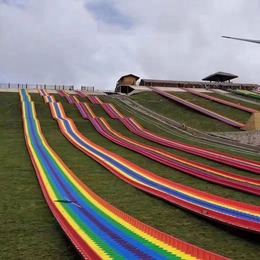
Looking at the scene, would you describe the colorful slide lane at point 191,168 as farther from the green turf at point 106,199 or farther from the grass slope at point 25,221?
the grass slope at point 25,221

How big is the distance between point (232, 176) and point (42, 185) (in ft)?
Answer: 19.8

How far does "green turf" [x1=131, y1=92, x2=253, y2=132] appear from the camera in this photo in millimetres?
23562

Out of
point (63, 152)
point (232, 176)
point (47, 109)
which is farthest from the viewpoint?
point (47, 109)

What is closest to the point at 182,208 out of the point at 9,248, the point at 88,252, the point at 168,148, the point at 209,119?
the point at 88,252

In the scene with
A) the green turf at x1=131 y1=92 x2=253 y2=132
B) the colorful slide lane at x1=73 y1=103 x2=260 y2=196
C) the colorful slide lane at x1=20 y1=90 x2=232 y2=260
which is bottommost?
the colorful slide lane at x1=20 y1=90 x2=232 y2=260

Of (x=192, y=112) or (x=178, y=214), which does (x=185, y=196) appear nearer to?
(x=178, y=214)

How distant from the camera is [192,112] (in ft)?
93.2

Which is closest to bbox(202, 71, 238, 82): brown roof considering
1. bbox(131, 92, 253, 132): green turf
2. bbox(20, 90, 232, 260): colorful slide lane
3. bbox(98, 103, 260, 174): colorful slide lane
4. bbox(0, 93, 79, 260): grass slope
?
bbox(131, 92, 253, 132): green turf

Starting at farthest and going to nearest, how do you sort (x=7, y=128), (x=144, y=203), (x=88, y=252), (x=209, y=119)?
(x=209, y=119) → (x=7, y=128) → (x=144, y=203) → (x=88, y=252)

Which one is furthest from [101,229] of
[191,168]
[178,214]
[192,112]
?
[192,112]

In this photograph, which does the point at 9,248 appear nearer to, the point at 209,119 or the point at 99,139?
the point at 99,139

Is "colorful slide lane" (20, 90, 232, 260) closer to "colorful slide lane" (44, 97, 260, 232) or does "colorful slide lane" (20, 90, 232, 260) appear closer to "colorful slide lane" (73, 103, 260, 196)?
"colorful slide lane" (44, 97, 260, 232)

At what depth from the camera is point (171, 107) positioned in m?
30.8

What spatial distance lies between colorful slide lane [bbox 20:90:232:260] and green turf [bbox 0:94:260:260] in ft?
0.90
